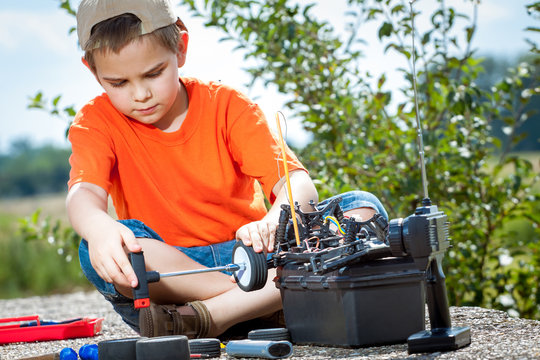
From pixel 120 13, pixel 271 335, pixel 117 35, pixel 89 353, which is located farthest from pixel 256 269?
pixel 120 13

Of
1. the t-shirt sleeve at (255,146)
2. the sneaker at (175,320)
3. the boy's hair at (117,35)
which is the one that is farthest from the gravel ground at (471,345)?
the boy's hair at (117,35)

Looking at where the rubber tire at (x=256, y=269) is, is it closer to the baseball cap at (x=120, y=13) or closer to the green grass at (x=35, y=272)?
the baseball cap at (x=120, y=13)

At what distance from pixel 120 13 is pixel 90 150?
21.3 inches

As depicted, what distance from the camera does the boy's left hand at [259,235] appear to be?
7.20ft

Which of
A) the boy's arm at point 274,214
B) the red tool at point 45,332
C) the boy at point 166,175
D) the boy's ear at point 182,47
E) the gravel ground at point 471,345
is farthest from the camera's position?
the red tool at point 45,332

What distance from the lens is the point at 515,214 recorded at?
3.72 metres

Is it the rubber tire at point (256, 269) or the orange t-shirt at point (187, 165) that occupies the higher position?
the orange t-shirt at point (187, 165)

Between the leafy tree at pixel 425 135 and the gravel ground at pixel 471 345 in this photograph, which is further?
the leafy tree at pixel 425 135

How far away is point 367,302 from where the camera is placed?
6.37 ft

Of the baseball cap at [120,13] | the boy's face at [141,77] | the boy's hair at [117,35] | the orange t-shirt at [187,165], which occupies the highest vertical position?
the baseball cap at [120,13]

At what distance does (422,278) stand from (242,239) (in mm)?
585

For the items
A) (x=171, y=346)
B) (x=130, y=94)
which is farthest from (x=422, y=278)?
(x=130, y=94)

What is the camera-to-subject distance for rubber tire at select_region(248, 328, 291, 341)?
2191 millimetres

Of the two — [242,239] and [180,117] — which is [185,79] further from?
[242,239]
